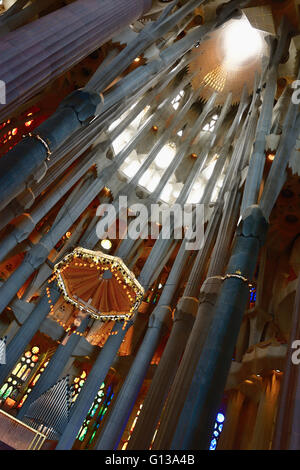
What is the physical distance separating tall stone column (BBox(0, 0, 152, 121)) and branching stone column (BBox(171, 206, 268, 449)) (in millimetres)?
5606

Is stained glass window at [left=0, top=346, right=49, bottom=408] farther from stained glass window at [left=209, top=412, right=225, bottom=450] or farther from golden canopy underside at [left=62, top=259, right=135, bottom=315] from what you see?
stained glass window at [left=209, top=412, right=225, bottom=450]

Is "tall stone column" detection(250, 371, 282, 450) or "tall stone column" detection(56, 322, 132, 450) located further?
"tall stone column" detection(56, 322, 132, 450)

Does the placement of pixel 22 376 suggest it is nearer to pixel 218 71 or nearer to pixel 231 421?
pixel 231 421

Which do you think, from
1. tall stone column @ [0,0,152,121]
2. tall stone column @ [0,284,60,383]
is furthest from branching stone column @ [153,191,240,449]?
tall stone column @ [0,0,152,121]

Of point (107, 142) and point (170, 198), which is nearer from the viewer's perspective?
point (107, 142)

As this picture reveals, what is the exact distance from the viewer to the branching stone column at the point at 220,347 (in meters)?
6.53

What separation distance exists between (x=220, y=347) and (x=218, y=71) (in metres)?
15.9

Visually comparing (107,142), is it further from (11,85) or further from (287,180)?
(11,85)

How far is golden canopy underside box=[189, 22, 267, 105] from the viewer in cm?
1875

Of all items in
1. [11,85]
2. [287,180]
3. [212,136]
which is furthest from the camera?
[212,136]

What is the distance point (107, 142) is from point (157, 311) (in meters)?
6.93

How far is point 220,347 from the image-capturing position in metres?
7.28

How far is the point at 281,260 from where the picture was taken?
13.9 m

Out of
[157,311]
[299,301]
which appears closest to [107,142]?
[157,311]
